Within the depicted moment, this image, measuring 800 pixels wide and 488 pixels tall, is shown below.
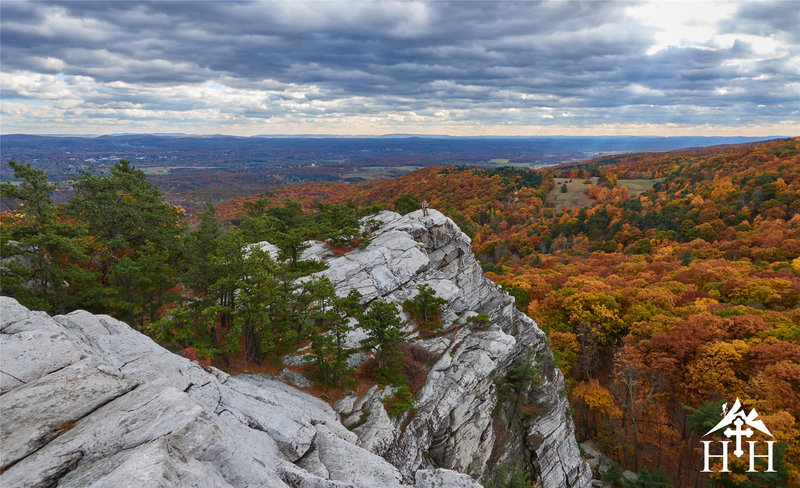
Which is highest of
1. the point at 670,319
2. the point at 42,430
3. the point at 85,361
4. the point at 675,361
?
the point at 85,361

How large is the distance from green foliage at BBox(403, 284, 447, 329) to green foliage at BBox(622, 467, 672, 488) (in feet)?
67.1

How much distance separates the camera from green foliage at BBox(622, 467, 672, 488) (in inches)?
1129

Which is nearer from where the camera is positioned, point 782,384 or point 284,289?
point 284,289

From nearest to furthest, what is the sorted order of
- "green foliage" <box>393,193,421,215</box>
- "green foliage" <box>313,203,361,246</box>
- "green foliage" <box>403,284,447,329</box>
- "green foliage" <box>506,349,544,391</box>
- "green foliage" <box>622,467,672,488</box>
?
"green foliage" <box>403,284,447,329</box> < "green foliage" <box>506,349,544,391</box> < "green foliage" <box>622,467,672,488</box> < "green foliage" <box>313,203,361,246</box> < "green foliage" <box>393,193,421,215</box>

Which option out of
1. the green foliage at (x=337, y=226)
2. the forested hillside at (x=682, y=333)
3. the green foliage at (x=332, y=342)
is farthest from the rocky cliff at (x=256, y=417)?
the forested hillside at (x=682, y=333)

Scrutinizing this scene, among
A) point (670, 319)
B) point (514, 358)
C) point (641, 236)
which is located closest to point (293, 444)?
point (514, 358)

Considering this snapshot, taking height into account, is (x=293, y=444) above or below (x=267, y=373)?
above

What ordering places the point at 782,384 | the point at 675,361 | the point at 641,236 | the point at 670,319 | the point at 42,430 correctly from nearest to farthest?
1. the point at 42,430
2. the point at 782,384
3. the point at 675,361
4. the point at 670,319
5. the point at 641,236

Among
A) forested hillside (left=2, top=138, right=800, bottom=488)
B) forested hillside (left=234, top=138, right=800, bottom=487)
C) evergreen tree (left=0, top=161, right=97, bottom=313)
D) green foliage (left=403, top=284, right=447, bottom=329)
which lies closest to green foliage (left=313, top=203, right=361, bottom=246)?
forested hillside (left=2, top=138, right=800, bottom=488)

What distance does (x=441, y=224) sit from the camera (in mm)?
39250

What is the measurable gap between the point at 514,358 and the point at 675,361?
17.8 m

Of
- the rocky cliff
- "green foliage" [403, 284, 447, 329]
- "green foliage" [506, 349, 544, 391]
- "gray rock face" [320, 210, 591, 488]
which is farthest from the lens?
"green foliage" [506, 349, 544, 391]

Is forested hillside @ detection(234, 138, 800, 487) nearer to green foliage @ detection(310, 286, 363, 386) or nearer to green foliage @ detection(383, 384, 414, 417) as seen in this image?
green foliage @ detection(383, 384, 414, 417)

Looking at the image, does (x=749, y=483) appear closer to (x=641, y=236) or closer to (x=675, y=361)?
(x=675, y=361)
